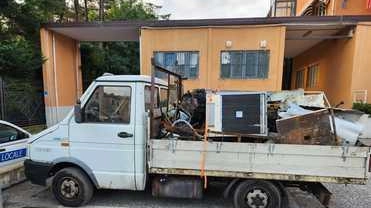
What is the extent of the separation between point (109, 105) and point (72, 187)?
1452 millimetres

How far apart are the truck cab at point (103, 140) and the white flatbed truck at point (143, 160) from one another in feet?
0.05

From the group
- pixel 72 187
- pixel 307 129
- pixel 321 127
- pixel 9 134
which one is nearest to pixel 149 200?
pixel 72 187

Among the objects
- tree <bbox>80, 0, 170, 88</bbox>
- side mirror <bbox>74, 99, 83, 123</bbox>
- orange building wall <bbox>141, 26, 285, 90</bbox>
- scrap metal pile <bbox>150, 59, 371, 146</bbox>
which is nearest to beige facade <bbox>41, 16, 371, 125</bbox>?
orange building wall <bbox>141, 26, 285, 90</bbox>

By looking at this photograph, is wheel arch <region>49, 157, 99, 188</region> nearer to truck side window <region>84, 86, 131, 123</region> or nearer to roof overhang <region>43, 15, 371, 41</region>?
truck side window <region>84, 86, 131, 123</region>

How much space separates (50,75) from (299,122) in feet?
38.0

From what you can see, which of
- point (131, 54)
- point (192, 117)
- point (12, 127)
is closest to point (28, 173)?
point (12, 127)

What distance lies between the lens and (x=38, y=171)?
411 centimetres

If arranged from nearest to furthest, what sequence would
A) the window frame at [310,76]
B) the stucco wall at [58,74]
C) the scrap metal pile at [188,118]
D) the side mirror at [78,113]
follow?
1. the side mirror at [78,113]
2. the scrap metal pile at [188,118]
3. the stucco wall at [58,74]
4. the window frame at [310,76]

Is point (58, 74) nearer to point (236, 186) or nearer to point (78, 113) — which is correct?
point (78, 113)

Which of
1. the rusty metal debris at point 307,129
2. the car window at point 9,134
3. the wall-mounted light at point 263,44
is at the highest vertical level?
the wall-mounted light at point 263,44

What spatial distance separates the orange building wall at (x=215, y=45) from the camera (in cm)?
1029

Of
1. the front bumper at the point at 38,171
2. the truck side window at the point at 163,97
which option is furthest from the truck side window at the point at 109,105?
the front bumper at the point at 38,171

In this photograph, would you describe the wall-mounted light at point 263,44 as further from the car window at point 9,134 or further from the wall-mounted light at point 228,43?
the car window at point 9,134

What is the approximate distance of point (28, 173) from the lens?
4.18 meters
